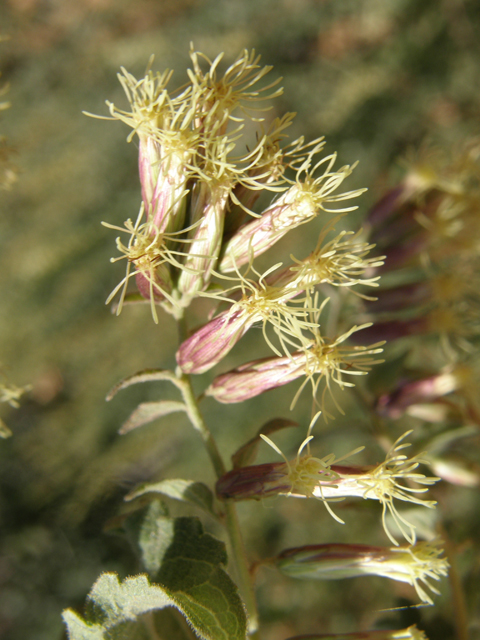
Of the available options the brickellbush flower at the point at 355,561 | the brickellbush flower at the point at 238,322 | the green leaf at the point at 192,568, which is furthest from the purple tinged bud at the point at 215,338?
the brickellbush flower at the point at 355,561

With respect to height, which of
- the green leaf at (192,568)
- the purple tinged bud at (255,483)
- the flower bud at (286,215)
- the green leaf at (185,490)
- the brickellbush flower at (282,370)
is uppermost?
the flower bud at (286,215)

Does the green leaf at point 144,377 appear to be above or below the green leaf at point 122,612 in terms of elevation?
above

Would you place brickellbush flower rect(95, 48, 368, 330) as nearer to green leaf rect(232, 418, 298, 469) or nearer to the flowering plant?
the flowering plant

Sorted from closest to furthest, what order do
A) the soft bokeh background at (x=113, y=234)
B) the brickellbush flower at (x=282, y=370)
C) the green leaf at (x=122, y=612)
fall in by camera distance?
1. the green leaf at (x=122, y=612)
2. the brickellbush flower at (x=282, y=370)
3. the soft bokeh background at (x=113, y=234)

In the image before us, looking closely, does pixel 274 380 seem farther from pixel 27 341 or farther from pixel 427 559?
pixel 27 341

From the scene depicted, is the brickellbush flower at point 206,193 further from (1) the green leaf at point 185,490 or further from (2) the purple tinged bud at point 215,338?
(1) the green leaf at point 185,490

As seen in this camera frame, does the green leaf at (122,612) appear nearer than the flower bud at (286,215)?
Yes

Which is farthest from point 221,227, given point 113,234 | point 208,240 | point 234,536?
point 113,234
